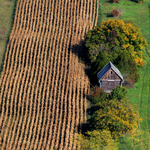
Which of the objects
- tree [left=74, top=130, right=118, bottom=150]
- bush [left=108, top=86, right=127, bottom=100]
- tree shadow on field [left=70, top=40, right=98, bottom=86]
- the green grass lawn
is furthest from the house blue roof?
tree [left=74, top=130, right=118, bottom=150]

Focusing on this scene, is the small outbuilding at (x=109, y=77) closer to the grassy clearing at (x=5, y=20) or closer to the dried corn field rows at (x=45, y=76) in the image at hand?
the dried corn field rows at (x=45, y=76)

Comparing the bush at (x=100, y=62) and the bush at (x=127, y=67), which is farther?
the bush at (x=100, y=62)

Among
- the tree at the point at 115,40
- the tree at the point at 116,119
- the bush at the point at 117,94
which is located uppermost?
the tree at the point at 115,40

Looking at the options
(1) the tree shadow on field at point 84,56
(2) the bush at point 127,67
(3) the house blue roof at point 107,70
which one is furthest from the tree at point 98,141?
(2) the bush at point 127,67

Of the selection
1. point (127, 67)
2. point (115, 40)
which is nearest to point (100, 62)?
point (127, 67)

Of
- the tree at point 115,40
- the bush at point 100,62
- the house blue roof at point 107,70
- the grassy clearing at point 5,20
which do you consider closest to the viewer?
the house blue roof at point 107,70

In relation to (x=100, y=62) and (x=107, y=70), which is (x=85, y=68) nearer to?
(x=100, y=62)
